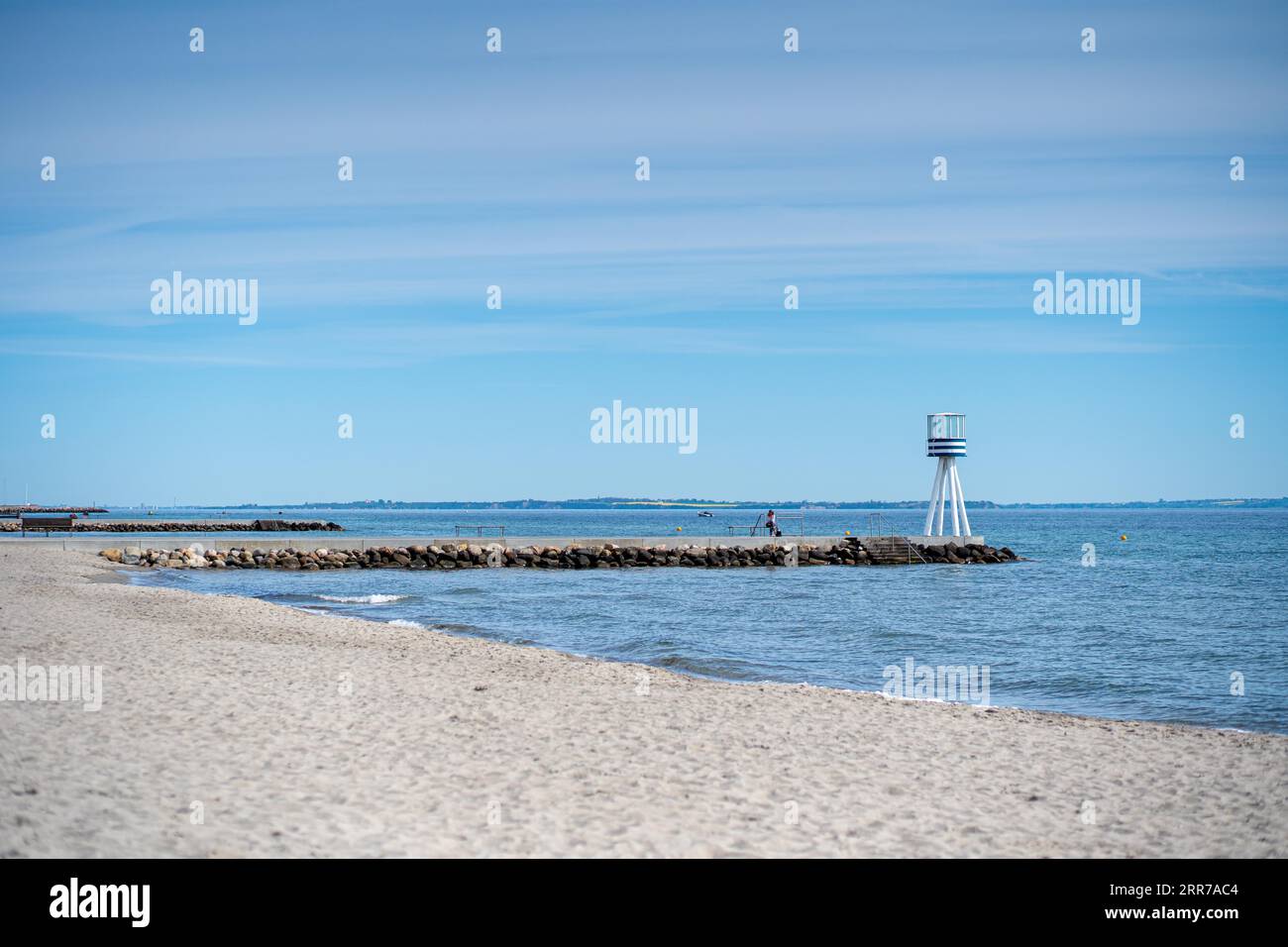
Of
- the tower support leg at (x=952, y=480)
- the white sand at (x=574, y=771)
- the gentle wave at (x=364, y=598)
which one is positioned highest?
the tower support leg at (x=952, y=480)

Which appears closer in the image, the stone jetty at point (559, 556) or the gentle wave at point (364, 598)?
the gentle wave at point (364, 598)

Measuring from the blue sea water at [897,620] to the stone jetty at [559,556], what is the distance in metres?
2.72

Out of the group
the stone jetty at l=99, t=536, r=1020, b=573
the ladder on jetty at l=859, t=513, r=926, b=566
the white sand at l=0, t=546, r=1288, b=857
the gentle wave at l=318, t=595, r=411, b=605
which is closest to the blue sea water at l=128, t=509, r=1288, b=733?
the gentle wave at l=318, t=595, r=411, b=605

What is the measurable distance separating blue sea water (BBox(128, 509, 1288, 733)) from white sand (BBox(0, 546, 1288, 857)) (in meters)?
3.73

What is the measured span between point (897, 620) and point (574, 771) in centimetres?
2094

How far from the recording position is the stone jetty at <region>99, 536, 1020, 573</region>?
51719 mm

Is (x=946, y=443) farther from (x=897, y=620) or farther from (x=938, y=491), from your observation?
(x=897, y=620)

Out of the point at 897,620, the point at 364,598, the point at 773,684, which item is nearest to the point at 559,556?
the point at 364,598

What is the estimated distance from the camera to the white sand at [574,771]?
25.5 ft

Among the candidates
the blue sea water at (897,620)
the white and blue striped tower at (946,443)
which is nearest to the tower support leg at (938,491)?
the white and blue striped tower at (946,443)

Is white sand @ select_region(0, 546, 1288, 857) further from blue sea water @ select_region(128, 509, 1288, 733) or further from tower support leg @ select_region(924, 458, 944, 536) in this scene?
tower support leg @ select_region(924, 458, 944, 536)

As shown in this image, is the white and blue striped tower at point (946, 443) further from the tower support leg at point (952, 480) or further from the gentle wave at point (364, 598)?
the gentle wave at point (364, 598)

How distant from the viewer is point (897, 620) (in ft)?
96.2
